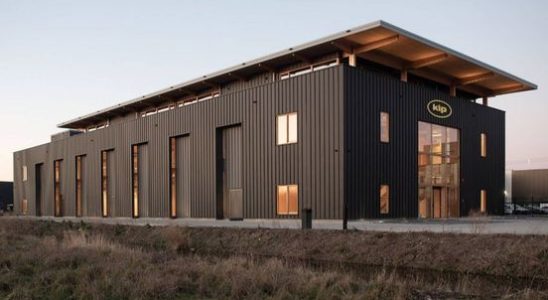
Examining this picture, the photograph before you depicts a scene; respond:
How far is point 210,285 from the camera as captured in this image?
10.7 m

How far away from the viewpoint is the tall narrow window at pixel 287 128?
29984mm

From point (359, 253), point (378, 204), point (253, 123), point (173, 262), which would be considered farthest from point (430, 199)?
point (173, 262)

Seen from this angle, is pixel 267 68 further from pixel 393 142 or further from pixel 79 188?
pixel 79 188

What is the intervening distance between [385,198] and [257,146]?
8.31m

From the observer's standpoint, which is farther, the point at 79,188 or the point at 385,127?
the point at 79,188

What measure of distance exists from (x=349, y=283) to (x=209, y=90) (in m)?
30.4

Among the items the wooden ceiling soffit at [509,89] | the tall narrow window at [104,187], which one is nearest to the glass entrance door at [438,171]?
the wooden ceiling soffit at [509,89]

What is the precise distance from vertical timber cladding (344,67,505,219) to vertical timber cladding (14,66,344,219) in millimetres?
937

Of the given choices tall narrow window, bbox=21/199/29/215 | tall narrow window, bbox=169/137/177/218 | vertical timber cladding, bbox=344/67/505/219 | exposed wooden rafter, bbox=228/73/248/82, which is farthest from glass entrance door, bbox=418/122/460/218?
tall narrow window, bbox=21/199/29/215

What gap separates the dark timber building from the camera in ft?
92.6

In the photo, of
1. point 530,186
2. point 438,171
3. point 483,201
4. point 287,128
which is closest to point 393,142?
point 438,171

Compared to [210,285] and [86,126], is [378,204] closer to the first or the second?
[210,285]

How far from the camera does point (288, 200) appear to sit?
97.9 feet

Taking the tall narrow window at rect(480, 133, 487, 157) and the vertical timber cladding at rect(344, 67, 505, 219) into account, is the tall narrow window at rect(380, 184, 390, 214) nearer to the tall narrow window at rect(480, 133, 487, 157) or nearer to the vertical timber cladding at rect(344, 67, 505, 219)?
the vertical timber cladding at rect(344, 67, 505, 219)
